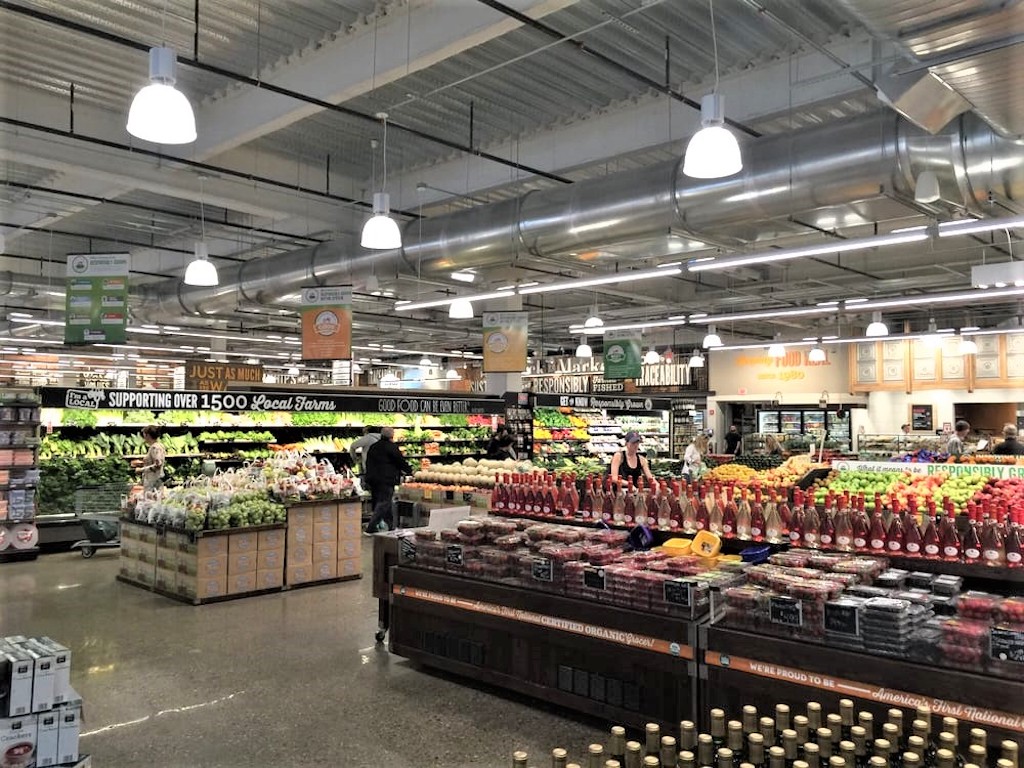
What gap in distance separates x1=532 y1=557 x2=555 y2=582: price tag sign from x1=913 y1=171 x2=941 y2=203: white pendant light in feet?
12.7

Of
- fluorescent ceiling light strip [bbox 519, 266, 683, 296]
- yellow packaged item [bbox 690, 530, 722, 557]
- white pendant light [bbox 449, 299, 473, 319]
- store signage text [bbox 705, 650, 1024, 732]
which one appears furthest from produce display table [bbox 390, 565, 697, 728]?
white pendant light [bbox 449, 299, 473, 319]

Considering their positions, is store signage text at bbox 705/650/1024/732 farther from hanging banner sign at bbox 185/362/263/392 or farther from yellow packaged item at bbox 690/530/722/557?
hanging banner sign at bbox 185/362/263/392

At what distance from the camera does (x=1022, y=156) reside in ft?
17.9

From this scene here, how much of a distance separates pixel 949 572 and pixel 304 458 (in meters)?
7.03

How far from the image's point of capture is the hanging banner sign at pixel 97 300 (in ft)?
33.5

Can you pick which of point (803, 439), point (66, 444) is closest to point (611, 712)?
point (66, 444)

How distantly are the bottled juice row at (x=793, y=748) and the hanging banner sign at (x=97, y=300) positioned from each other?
9794 mm

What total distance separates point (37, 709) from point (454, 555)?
102 inches

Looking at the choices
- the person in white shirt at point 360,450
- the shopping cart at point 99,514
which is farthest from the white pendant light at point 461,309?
the shopping cart at point 99,514

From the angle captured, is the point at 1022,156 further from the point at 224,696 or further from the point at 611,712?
the point at 224,696

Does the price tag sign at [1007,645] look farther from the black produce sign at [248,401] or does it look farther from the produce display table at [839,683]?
the black produce sign at [248,401]

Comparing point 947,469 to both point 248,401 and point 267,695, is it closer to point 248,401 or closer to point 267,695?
point 267,695

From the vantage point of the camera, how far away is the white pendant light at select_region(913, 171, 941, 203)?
576 centimetres

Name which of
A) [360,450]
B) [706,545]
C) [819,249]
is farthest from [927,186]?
[360,450]
